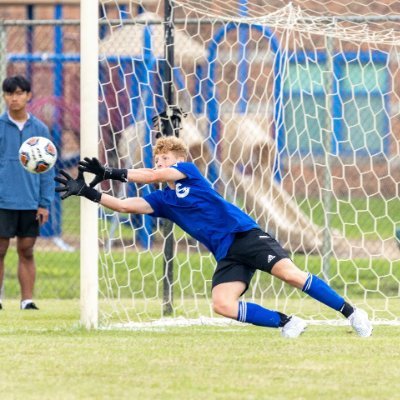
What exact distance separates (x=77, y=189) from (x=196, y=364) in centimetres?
162

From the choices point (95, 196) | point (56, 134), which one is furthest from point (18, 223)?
point (56, 134)

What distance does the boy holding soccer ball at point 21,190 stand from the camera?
417 inches

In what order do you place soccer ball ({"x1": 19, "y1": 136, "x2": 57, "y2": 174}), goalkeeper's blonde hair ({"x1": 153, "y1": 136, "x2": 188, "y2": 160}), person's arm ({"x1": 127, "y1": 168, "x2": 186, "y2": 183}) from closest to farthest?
person's arm ({"x1": 127, "y1": 168, "x2": 186, "y2": 183}) < goalkeeper's blonde hair ({"x1": 153, "y1": 136, "x2": 188, "y2": 160}) < soccer ball ({"x1": 19, "y1": 136, "x2": 57, "y2": 174})

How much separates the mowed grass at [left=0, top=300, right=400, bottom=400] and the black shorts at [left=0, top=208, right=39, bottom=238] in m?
1.62

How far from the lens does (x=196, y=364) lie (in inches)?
274

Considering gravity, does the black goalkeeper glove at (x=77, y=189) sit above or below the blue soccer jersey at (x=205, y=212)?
above

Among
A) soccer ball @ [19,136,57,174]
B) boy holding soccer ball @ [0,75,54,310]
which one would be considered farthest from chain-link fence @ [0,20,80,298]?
soccer ball @ [19,136,57,174]

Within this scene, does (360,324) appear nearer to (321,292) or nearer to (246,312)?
(321,292)

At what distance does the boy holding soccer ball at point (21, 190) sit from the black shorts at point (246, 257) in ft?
8.95

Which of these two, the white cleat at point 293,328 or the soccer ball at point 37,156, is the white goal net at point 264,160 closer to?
the soccer ball at point 37,156

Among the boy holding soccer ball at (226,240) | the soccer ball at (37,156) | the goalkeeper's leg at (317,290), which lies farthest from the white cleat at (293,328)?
the soccer ball at (37,156)

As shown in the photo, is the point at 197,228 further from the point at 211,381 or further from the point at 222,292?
the point at 211,381

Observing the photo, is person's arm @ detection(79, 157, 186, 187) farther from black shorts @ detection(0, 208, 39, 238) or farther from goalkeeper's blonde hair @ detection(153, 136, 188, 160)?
black shorts @ detection(0, 208, 39, 238)

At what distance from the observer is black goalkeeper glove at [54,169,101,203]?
→ 8.02m
